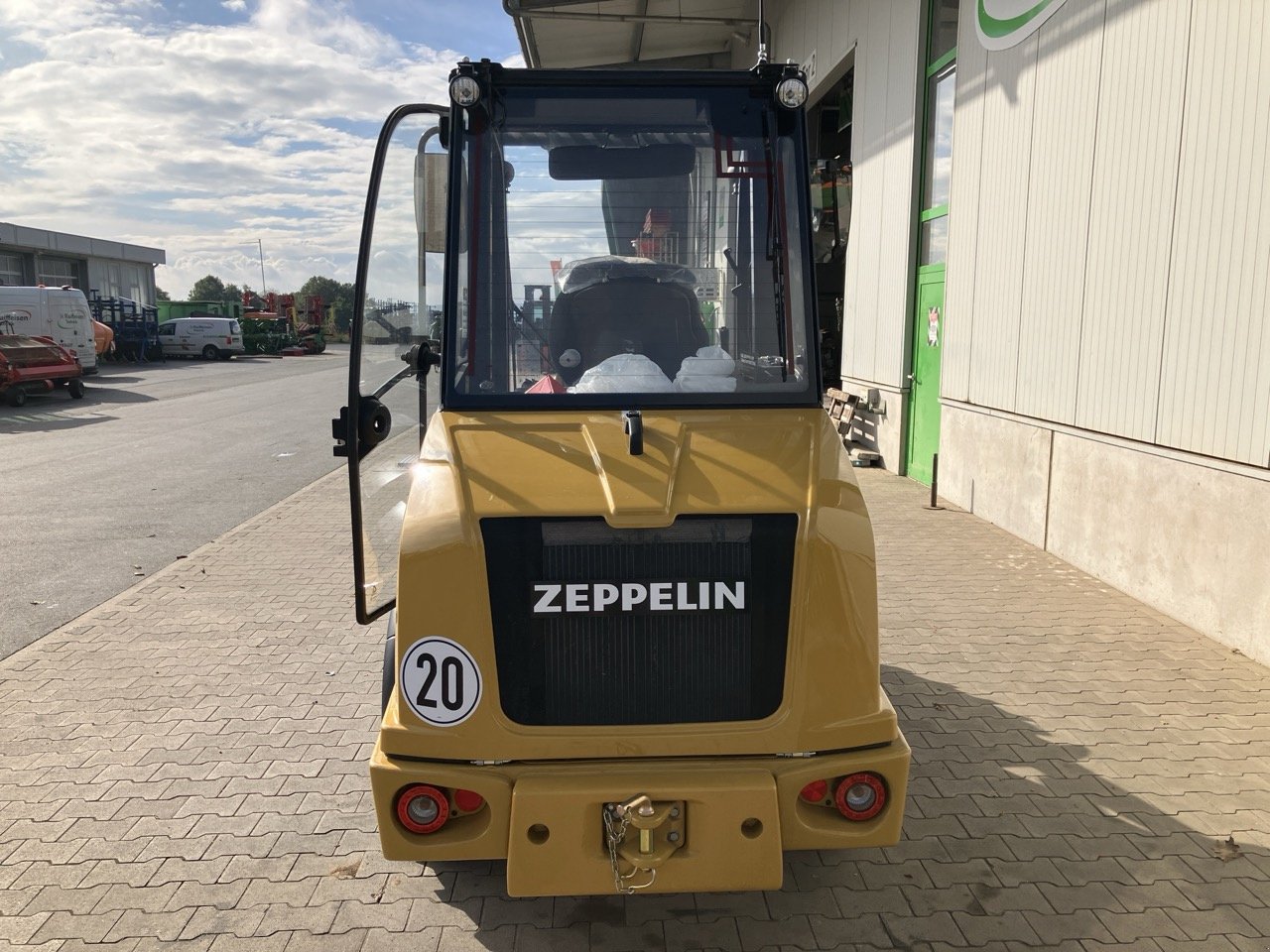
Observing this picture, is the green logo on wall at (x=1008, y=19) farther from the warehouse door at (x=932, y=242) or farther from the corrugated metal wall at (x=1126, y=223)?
the warehouse door at (x=932, y=242)

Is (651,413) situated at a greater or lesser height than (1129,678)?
greater

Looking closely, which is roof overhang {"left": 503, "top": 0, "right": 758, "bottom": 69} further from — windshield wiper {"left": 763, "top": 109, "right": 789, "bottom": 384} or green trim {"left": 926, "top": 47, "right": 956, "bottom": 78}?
windshield wiper {"left": 763, "top": 109, "right": 789, "bottom": 384}

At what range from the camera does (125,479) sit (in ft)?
40.2

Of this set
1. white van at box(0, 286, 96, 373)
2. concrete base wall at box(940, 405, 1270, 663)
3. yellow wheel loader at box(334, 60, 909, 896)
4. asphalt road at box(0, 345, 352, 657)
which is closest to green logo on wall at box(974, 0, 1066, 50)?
concrete base wall at box(940, 405, 1270, 663)

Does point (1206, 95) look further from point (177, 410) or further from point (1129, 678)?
point (177, 410)

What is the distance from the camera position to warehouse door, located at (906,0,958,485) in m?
10.8

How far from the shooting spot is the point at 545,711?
292 cm

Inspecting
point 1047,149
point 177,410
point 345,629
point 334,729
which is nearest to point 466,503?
point 334,729

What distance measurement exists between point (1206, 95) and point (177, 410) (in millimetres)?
19991

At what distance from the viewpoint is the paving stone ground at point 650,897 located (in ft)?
10.5

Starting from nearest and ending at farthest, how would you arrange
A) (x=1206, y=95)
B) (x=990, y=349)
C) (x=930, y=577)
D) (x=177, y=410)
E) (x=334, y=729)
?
(x=334, y=729) < (x=1206, y=95) < (x=930, y=577) < (x=990, y=349) < (x=177, y=410)

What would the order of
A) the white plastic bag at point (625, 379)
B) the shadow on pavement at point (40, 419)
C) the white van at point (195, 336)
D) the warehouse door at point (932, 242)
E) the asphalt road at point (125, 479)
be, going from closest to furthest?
1. the white plastic bag at point (625, 379)
2. the asphalt road at point (125, 479)
3. the warehouse door at point (932, 242)
4. the shadow on pavement at point (40, 419)
5. the white van at point (195, 336)

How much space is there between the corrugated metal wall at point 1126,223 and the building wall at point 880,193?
1.81 metres

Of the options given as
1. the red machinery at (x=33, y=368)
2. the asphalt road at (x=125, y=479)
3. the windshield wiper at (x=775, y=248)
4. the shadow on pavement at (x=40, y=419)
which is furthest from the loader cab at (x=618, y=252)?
the red machinery at (x=33, y=368)
